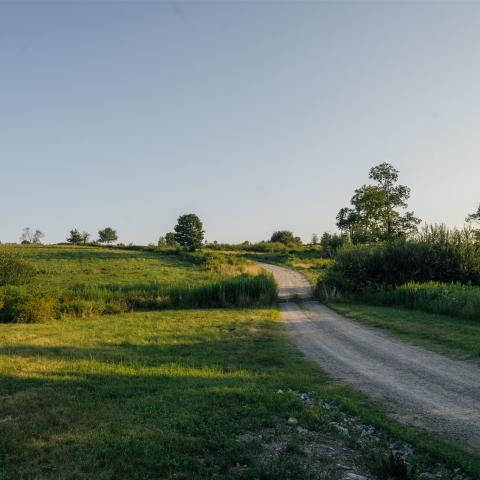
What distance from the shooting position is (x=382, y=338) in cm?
1920

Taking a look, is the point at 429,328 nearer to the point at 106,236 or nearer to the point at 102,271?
the point at 102,271

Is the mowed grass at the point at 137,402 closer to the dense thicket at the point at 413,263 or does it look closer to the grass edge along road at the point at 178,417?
the grass edge along road at the point at 178,417

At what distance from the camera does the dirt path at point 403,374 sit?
896 cm

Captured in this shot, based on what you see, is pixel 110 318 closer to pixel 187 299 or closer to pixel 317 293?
pixel 187 299

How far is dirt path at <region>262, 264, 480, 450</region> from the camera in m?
8.96

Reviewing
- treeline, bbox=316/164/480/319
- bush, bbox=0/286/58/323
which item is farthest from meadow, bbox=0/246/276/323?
treeline, bbox=316/164/480/319

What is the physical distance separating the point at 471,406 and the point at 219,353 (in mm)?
9081

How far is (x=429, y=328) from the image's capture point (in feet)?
65.9

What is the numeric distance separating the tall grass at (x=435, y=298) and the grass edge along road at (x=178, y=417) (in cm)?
1225

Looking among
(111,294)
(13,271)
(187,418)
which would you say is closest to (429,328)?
(187,418)

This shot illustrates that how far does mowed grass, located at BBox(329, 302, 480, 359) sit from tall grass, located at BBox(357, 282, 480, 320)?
66 centimetres

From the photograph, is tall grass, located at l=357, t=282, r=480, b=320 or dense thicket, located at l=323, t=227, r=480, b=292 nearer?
tall grass, located at l=357, t=282, r=480, b=320

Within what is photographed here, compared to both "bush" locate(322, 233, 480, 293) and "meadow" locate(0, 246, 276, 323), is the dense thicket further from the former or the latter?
"meadow" locate(0, 246, 276, 323)

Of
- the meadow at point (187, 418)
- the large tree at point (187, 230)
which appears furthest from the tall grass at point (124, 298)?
the large tree at point (187, 230)
